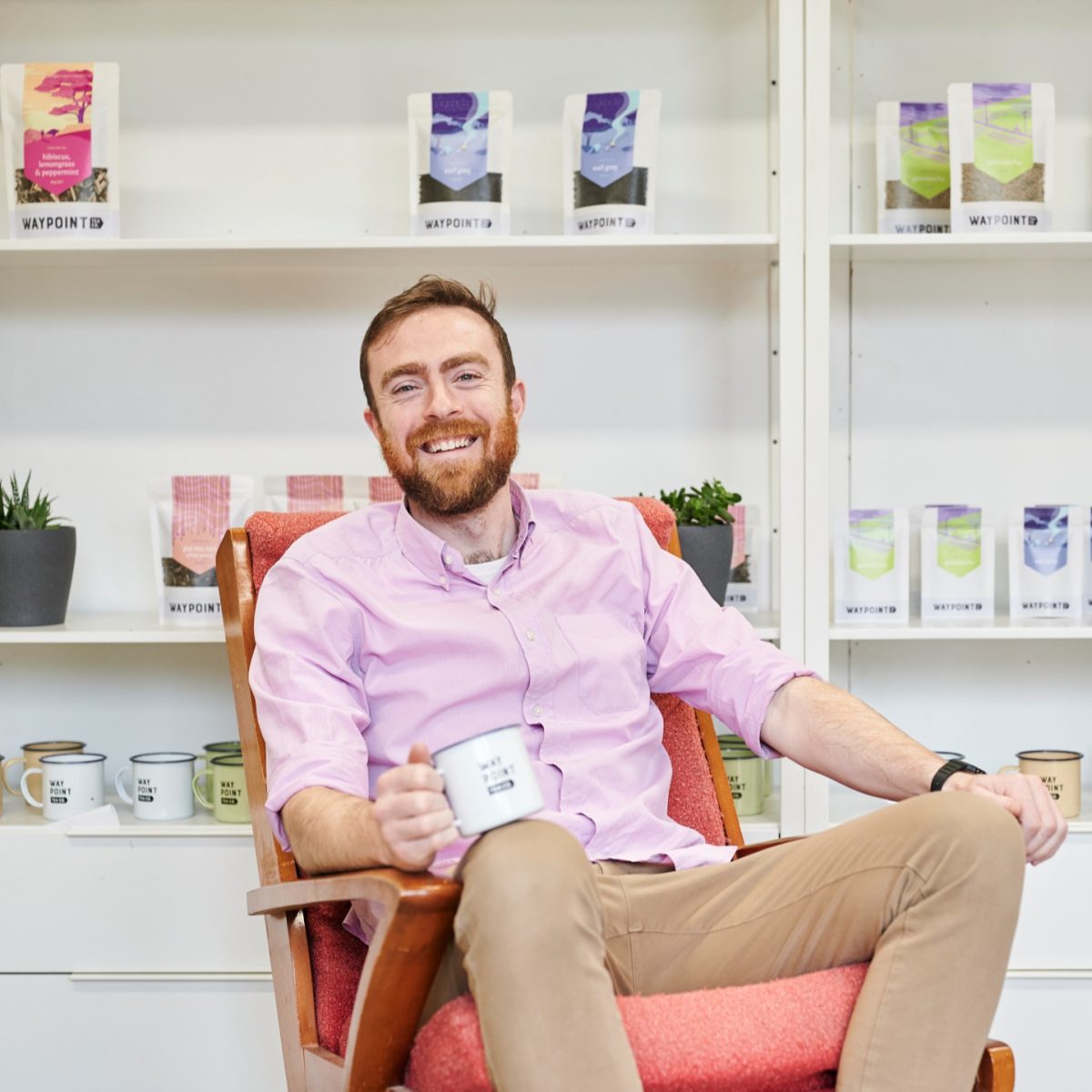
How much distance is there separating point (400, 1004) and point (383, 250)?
137 centimetres

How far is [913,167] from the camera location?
2275 mm

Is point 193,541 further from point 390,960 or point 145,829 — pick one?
point 390,960

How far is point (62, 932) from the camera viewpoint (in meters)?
2.14

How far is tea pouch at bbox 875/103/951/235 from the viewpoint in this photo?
89.5 inches

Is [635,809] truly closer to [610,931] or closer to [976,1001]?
[610,931]

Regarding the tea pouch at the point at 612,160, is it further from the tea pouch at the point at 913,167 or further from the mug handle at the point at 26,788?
the mug handle at the point at 26,788

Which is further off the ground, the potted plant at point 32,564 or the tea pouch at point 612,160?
the tea pouch at point 612,160

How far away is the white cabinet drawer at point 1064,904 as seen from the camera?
2.13 meters

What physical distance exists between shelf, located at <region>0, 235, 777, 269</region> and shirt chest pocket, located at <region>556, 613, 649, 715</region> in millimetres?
728

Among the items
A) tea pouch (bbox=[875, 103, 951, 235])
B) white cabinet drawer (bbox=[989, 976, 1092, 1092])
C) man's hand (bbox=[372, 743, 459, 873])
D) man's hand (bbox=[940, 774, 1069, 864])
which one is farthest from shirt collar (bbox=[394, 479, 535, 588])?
white cabinet drawer (bbox=[989, 976, 1092, 1092])

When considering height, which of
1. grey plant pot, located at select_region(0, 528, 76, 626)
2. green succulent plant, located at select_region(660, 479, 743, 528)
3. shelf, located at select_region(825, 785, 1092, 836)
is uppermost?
green succulent plant, located at select_region(660, 479, 743, 528)

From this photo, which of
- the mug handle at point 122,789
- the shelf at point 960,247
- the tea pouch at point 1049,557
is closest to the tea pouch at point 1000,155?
the shelf at point 960,247

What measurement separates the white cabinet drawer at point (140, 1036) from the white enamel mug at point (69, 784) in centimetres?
25

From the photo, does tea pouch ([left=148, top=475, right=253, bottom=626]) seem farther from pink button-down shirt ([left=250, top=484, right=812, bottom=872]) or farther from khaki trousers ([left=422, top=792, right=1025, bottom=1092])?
khaki trousers ([left=422, top=792, right=1025, bottom=1092])
